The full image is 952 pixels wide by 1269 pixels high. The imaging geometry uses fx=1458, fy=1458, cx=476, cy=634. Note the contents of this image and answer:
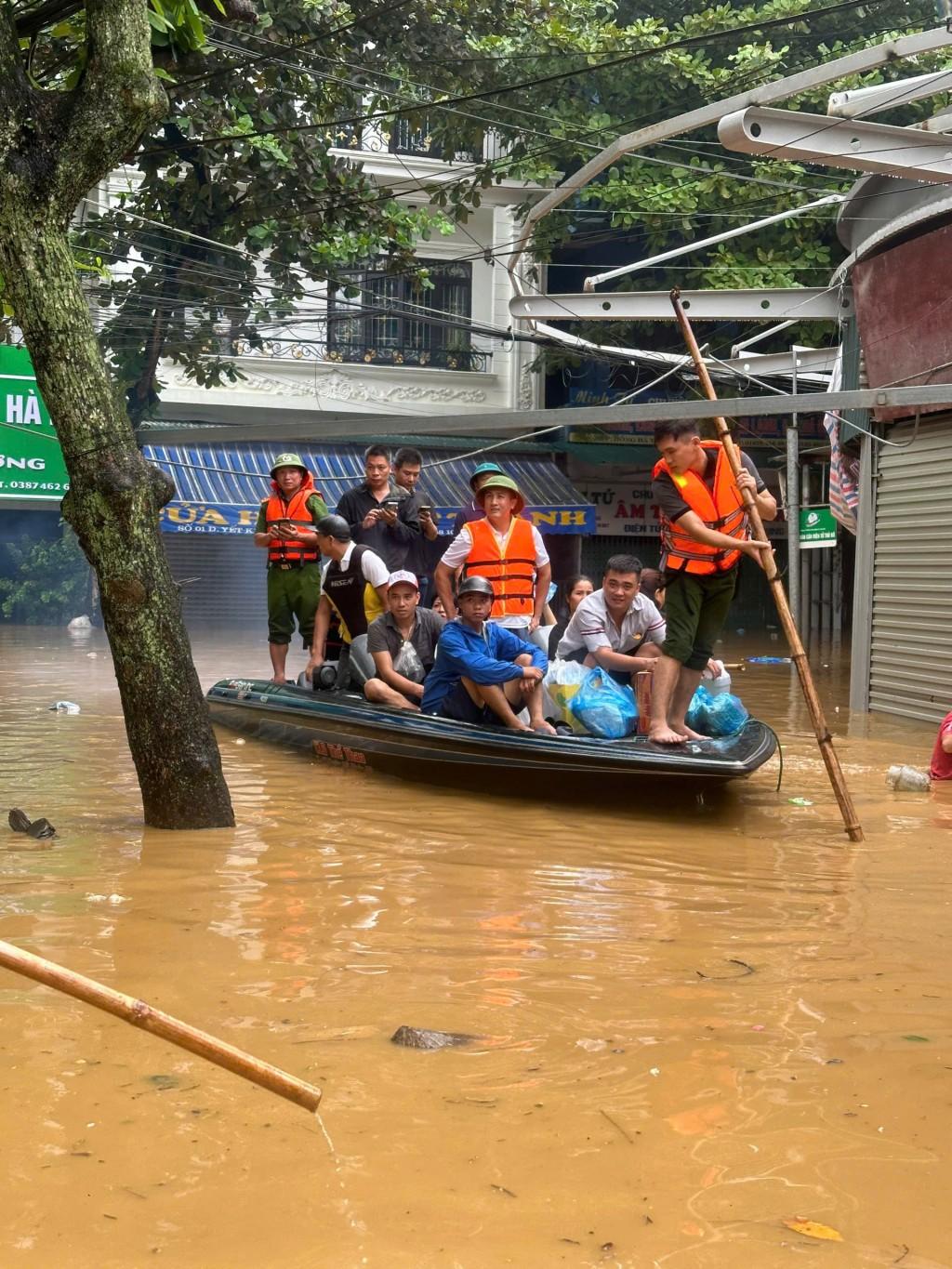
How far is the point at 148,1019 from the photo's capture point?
275 centimetres

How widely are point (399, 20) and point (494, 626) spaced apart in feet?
34.0

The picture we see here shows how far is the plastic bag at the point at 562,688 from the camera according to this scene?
8.60 metres

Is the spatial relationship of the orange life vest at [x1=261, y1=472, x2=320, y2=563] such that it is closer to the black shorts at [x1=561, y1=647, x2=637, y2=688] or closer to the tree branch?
the black shorts at [x1=561, y1=647, x2=637, y2=688]

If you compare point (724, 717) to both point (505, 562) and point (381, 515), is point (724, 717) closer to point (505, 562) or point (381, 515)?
point (505, 562)

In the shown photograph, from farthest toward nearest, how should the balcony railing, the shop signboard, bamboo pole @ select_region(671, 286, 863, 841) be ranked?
the shop signboard → the balcony railing → bamboo pole @ select_region(671, 286, 863, 841)

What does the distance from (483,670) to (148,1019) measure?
543cm

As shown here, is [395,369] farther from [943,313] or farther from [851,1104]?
[851,1104]

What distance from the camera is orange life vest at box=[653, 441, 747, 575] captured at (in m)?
7.71

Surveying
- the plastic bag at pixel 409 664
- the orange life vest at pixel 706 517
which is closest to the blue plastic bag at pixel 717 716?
the orange life vest at pixel 706 517

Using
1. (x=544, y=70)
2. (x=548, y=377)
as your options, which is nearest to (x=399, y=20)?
(x=544, y=70)

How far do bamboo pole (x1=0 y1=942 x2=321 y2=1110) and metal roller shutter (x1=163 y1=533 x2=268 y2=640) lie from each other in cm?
2223

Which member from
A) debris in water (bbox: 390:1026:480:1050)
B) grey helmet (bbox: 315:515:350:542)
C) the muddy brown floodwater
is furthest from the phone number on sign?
debris in water (bbox: 390:1026:480:1050)

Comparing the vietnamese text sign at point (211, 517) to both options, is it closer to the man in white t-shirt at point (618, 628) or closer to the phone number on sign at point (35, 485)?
the phone number on sign at point (35, 485)

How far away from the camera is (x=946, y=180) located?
376 inches
